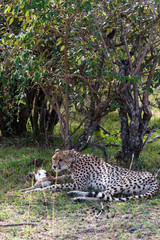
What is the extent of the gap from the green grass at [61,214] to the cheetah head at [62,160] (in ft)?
1.31

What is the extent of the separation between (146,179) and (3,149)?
332 cm

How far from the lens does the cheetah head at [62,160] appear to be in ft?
16.3

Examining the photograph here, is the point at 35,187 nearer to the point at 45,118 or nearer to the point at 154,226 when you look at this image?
the point at 154,226

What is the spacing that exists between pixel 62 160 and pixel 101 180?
61cm

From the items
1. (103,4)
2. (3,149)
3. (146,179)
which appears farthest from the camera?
(3,149)

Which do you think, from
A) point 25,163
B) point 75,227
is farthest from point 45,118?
point 75,227

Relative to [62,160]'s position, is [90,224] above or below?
below

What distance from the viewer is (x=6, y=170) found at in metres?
5.57

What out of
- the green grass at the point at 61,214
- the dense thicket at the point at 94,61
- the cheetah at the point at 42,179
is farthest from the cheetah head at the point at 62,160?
the dense thicket at the point at 94,61

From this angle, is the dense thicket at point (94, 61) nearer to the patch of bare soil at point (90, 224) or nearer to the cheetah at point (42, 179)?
the cheetah at point (42, 179)

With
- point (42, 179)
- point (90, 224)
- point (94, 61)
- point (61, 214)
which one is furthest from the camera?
point (42, 179)

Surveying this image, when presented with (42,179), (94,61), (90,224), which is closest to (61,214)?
(90,224)

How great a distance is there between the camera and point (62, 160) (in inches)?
199

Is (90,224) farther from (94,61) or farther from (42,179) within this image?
(94,61)
